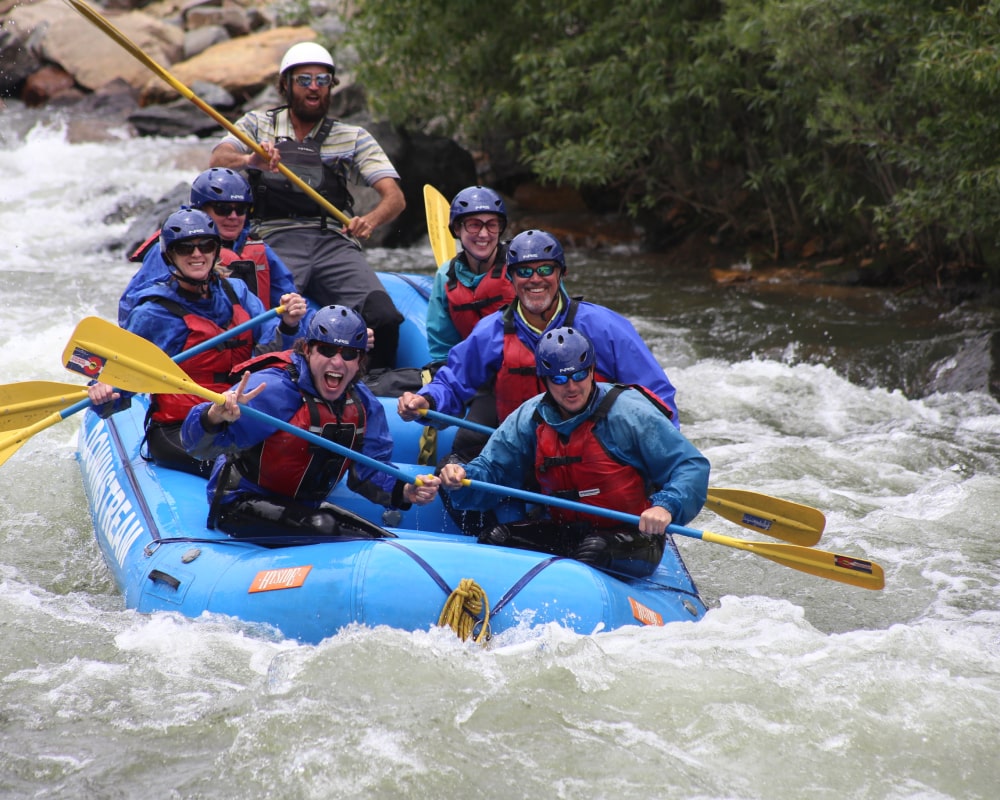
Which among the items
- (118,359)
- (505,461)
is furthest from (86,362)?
(505,461)

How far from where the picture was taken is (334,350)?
4.18 m

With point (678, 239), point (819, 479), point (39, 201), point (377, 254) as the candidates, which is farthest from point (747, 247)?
point (39, 201)

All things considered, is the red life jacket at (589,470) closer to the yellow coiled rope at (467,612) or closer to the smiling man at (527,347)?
the smiling man at (527,347)

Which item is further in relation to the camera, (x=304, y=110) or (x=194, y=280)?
(x=304, y=110)

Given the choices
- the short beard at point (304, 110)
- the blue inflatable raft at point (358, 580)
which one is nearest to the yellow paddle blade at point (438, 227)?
the short beard at point (304, 110)

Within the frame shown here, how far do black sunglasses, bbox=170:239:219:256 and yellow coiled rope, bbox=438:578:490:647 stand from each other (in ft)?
6.18

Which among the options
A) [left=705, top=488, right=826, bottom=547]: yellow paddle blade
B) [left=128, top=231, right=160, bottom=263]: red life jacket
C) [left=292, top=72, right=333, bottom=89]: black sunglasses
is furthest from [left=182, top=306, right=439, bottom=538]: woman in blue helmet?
[left=292, top=72, right=333, bottom=89]: black sunglasses

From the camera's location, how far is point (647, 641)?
404 centimetres

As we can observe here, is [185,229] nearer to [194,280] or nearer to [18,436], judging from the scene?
[194,280]

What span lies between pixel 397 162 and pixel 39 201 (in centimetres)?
434

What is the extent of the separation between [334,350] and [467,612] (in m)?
1.02

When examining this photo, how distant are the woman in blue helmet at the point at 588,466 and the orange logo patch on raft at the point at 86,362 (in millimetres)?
1295

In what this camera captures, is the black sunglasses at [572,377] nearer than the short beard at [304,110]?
Yes

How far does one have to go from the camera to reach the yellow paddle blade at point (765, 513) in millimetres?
4820
